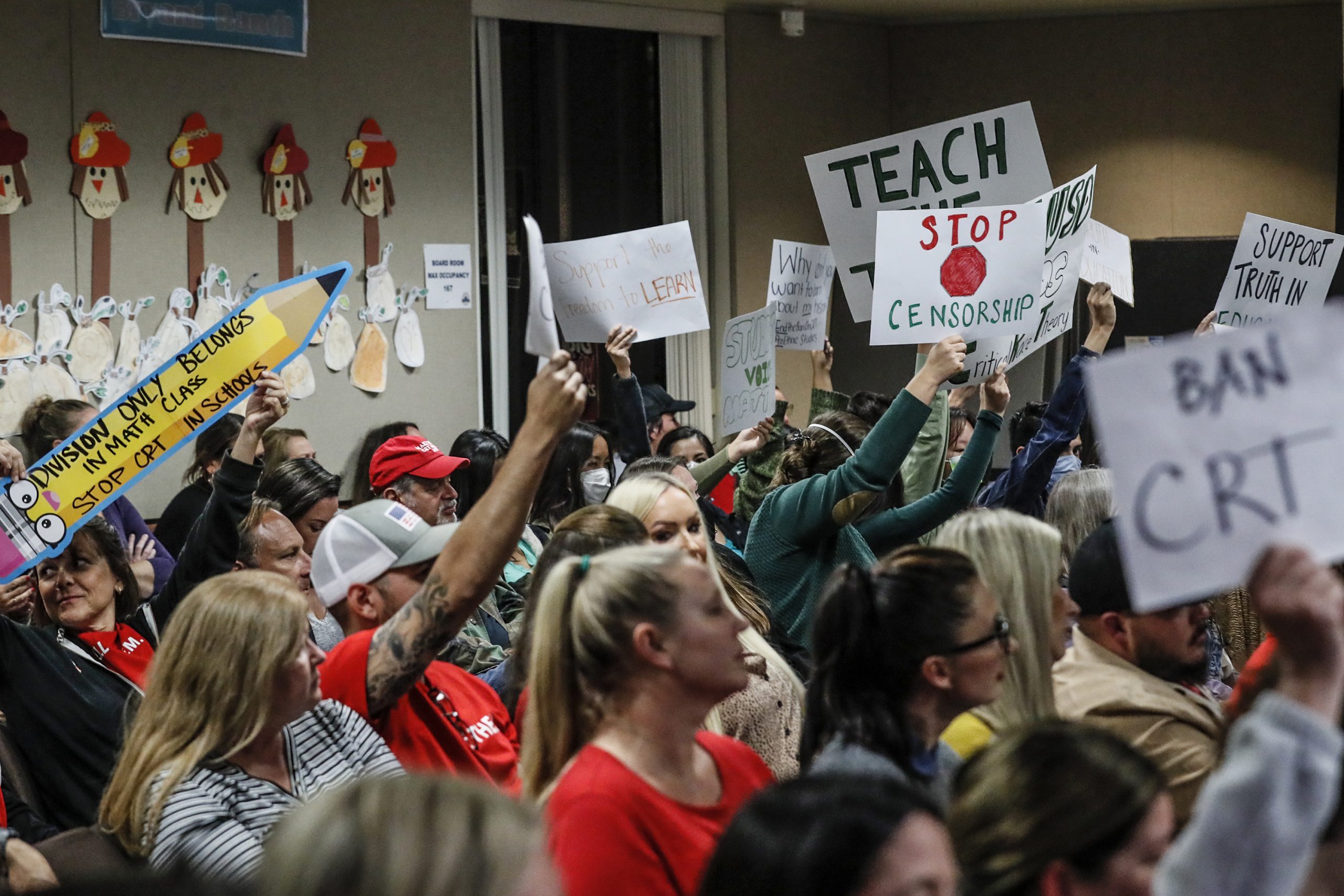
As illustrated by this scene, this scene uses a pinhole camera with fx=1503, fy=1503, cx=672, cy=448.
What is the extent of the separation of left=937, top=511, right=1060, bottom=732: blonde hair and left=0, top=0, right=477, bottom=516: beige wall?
17.2 ft

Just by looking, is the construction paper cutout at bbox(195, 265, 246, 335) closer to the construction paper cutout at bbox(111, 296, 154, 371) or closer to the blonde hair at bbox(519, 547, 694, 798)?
the construction paper cutout at bbox(111, 296, 154, 371)

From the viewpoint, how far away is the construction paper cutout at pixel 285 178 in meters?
7.42

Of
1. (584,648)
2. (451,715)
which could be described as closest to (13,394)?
(451,715)

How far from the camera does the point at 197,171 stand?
720 centimetres

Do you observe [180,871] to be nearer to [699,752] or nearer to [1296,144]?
[699,752]

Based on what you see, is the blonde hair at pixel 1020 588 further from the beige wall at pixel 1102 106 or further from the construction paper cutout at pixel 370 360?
the beige wall at pixel 1102 106

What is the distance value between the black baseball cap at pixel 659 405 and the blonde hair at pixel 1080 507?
353 centimetres

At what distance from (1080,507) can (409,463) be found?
73.5 inches

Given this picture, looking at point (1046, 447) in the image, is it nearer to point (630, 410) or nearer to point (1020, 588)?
point (630, 410)

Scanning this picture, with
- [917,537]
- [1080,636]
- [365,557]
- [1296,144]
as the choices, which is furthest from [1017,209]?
[1296,144]

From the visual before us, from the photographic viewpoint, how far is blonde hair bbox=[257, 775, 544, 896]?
115cm

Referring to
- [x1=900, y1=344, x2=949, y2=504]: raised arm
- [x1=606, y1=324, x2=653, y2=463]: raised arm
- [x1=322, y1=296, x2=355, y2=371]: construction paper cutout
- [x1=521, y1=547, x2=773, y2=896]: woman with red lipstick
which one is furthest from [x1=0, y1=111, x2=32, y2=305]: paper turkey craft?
[x1=521, y1=547, x2=773, y2=896]: woman with red lipstick

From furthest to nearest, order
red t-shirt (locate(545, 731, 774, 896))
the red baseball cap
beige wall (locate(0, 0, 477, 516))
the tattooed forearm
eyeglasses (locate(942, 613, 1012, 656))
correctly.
A: beige wall (locate(0, 0, 477, 516))
the red baseball cap
the tattooed forearm
eyeglasses (locate(942, 613, 1012, 656))
red t-shirt (locate(545, 731, 774, 896))

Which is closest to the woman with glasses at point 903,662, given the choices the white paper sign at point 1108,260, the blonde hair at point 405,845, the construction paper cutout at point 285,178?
the blonde hair at point 405,845
